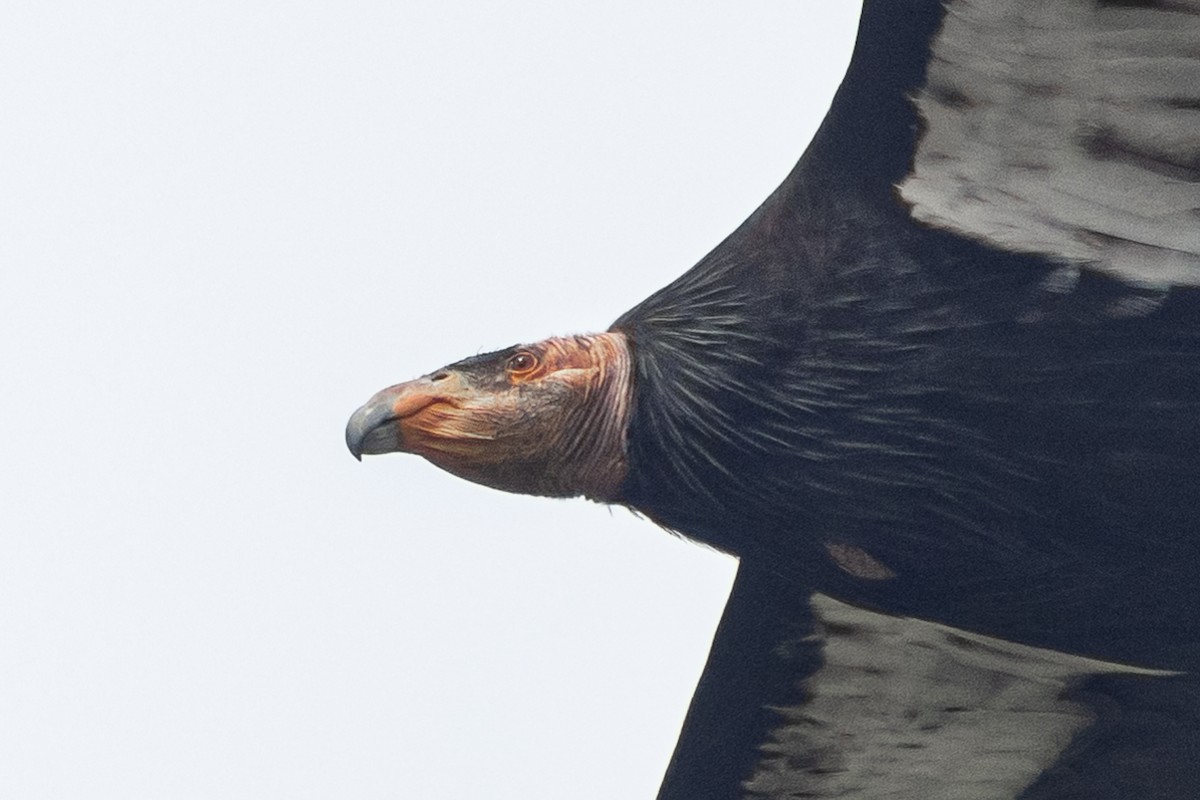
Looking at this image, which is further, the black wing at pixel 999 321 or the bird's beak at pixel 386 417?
the bird's beak at pixel 386 417

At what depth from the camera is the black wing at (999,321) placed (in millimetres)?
5820

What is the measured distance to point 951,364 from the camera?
19.8 ft

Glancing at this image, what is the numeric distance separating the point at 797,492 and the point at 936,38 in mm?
1226

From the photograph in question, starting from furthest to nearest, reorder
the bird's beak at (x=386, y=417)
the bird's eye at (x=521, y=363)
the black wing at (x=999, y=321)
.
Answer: the bird's eye at (x=521, y=363) → the bird's beak at (x=386, y=417) → the black wing at (x=999, y=321)

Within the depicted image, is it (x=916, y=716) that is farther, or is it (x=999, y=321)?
(x=916, y=716)

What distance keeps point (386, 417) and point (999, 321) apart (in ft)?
5.37

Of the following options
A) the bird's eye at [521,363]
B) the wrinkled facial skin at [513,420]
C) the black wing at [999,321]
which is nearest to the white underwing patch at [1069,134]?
the black wing at [999,321]

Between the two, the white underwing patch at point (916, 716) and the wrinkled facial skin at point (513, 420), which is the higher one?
the wrinkled facial skin at point (513, 420)

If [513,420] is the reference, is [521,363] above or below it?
above

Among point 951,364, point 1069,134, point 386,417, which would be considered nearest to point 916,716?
point 951,364

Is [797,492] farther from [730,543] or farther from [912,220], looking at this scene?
[912,220]

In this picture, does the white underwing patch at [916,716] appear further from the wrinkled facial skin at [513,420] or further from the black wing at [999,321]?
the wrinkled facial skin at [513,420]

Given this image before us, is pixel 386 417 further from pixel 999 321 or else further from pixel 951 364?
pixel 999 321

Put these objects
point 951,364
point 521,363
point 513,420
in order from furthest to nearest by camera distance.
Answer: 1. point 521,363
2. point 513,420
3. point 951,364
